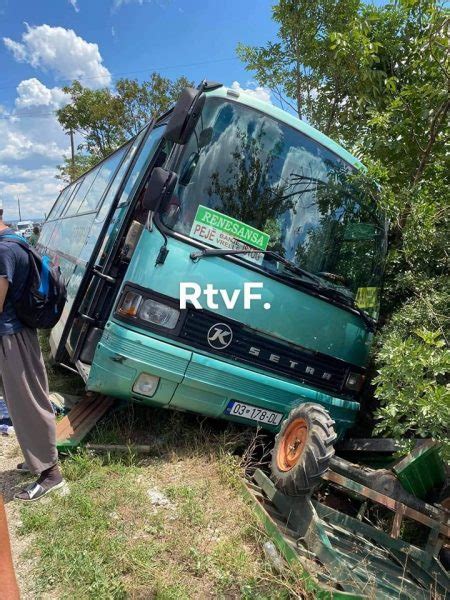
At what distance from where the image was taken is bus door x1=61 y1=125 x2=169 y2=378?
3721 millimetres

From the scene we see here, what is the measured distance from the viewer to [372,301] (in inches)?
172

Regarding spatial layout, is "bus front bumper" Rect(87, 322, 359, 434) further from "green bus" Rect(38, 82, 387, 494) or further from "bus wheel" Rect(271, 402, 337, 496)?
"bus wheel" Rect(271, 402, 337, 496)

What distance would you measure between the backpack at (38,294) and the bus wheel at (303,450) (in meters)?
1.90

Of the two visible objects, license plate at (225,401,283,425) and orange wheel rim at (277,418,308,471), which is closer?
orange wheel rim at (277,418,308,471)

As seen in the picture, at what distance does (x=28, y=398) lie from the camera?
10.5ft

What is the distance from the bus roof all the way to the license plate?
231cm

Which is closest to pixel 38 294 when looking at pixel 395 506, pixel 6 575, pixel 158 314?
pixel 158 314

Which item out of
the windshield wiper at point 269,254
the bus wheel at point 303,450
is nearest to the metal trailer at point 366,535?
the bus wheel at point 303,450

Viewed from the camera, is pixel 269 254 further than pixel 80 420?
No

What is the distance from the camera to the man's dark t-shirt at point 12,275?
9.87 feet

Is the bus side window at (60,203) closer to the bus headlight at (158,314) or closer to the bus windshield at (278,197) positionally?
the bus windshield at (278,197)

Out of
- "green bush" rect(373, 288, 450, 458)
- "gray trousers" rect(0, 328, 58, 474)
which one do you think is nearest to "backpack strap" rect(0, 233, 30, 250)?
"gray trousers" rect(0, 328, 58, 474)

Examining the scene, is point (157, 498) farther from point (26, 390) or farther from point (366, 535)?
point (366, 535)

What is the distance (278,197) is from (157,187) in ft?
3.43
